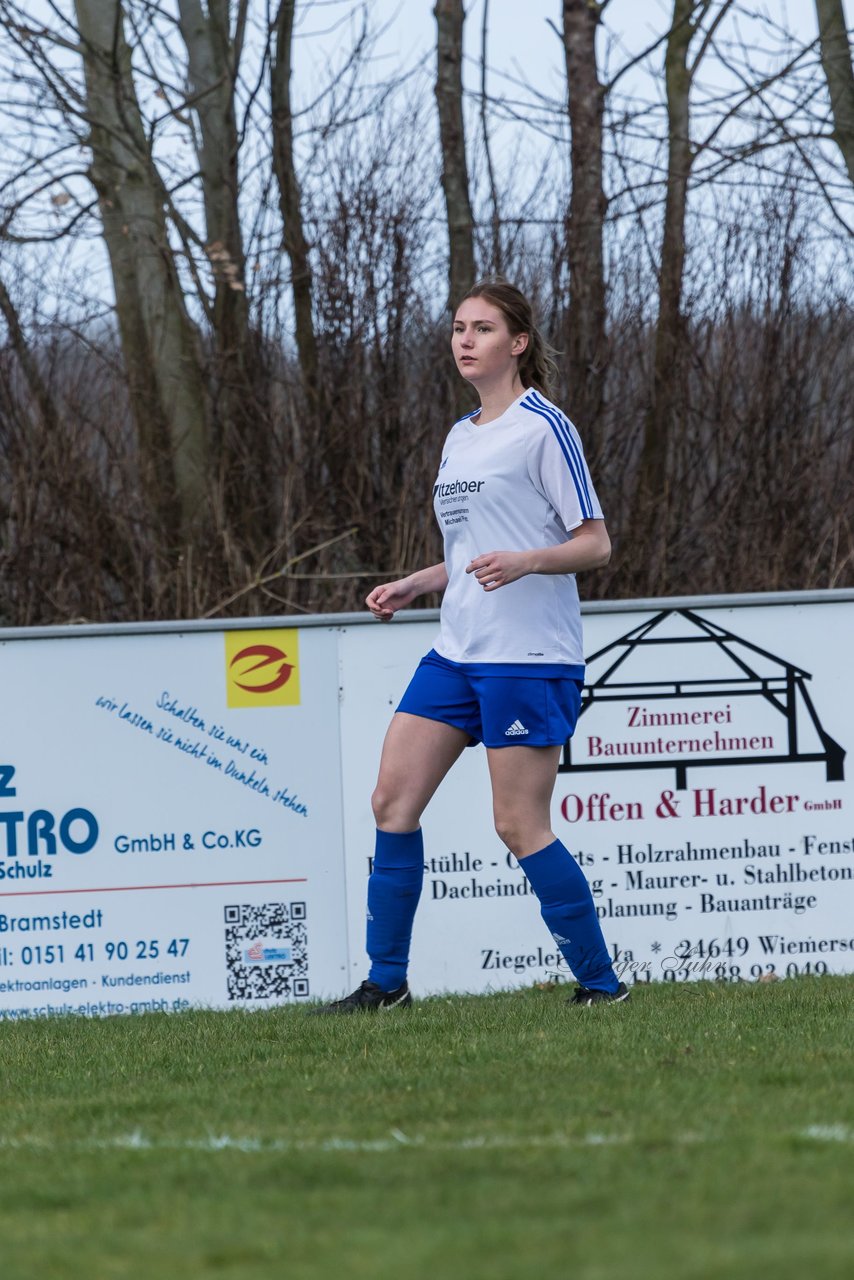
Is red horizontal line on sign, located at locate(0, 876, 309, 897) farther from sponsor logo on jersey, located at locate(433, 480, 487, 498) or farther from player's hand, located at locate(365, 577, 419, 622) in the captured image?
sponsor logo on jersey, located at locate(433, 480, 487, 498)

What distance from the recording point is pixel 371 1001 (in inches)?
206

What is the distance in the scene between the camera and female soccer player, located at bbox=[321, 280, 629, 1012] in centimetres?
494

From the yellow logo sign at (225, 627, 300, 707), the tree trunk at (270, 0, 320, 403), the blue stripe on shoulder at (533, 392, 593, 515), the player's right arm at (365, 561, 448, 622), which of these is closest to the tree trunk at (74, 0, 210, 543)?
the tree trunk at (270, 0, 320, 403)

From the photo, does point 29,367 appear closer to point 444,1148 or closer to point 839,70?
point 839,70

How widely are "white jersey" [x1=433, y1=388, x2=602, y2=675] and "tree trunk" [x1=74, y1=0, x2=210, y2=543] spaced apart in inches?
185

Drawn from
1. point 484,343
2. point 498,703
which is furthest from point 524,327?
point 498,703

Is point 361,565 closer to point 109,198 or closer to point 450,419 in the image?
point 450,419

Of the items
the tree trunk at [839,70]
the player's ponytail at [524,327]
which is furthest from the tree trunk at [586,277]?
the player's ponytail at [524,327]

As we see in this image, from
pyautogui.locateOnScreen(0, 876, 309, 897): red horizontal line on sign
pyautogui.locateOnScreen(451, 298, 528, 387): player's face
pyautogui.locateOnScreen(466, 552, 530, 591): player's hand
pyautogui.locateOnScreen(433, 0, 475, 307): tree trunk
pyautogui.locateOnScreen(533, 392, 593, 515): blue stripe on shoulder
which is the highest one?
pyautogui.locateOnScreen(433, 0, 475, 307): tree trunk

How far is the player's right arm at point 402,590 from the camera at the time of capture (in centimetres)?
534

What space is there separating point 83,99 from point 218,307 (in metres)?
1.51

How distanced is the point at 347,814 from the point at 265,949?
24.0 inches

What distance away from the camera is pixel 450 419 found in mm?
9531

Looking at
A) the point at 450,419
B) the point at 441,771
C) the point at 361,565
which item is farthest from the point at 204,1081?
the point at 450,419
